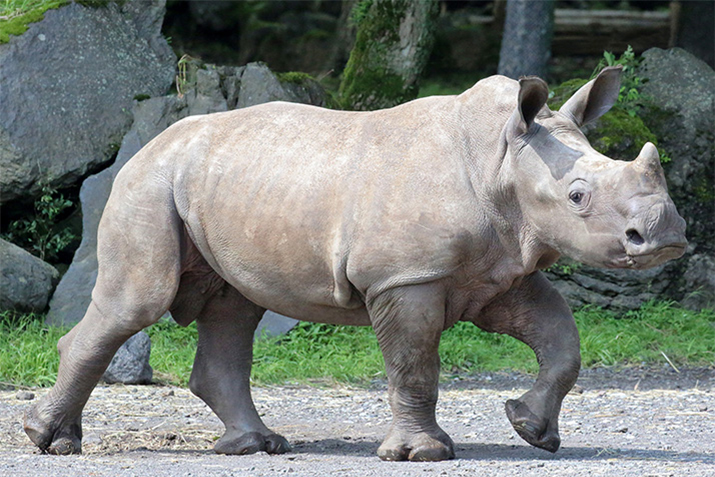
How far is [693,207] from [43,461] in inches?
251

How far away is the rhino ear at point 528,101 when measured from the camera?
4469mm

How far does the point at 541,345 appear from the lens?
498 cm

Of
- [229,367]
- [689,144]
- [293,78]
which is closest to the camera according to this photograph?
[229,367]

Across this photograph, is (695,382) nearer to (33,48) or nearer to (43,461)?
(43,461)

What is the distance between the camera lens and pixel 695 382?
7598 millimetres

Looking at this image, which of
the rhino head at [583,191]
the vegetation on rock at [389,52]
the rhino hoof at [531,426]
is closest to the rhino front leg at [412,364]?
the rhino hoof at [531,426]

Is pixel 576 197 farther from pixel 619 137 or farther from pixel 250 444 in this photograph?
pixel 619 137

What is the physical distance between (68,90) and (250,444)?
4.64 metres

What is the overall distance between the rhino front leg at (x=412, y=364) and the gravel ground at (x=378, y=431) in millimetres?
109

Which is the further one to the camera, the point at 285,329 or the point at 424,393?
the point at 285,329

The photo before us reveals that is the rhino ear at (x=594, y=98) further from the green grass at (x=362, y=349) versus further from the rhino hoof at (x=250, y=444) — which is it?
the green grass at (x=362, y=349)

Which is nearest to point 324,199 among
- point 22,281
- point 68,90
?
point 22,281

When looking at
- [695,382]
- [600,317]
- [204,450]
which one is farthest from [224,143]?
[600,317]

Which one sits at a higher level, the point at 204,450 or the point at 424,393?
the point at 424,393
